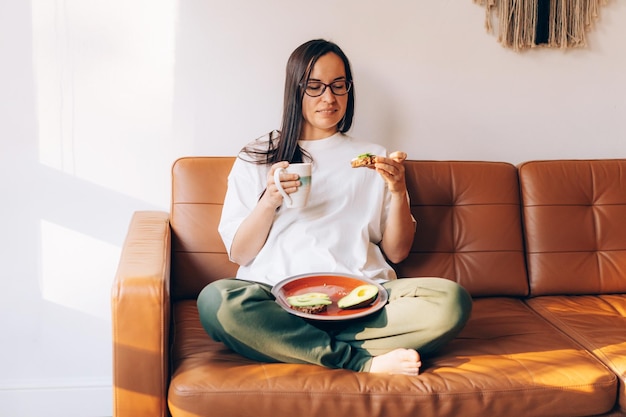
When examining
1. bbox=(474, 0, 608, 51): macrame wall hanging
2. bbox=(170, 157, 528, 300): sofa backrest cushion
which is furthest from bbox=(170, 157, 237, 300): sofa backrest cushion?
bbox=(474, 0, 608, 51): macrame wall hanging

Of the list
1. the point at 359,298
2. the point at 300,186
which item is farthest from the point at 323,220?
the point at 359,298

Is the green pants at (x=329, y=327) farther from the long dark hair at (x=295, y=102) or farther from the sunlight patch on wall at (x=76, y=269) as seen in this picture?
the sunlight patch on wall at (x=76, y=269)

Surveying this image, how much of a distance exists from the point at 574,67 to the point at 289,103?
108 cm

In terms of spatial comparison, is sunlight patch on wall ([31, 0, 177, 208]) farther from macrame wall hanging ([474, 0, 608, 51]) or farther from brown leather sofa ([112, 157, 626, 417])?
macrame wall hanging ([474, 0, 608, 51])

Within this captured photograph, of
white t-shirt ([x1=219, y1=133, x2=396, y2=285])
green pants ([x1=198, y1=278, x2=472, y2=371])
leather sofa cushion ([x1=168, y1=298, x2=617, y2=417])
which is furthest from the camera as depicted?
white t-shirt ([x1=219, y1=133, x2=396, y2=285])

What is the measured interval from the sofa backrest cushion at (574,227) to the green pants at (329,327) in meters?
0.61

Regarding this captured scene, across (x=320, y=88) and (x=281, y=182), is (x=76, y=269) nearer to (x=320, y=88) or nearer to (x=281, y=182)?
(x=281, y=182)

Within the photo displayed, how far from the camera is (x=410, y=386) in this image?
5.09 feet

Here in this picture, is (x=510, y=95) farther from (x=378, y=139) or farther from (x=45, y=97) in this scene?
(x=45, y=97)

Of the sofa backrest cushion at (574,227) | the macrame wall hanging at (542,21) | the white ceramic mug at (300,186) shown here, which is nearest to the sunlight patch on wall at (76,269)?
the white ceramic mug at (300,186)

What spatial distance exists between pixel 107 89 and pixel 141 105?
0.37 ft

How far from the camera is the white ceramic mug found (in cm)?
177

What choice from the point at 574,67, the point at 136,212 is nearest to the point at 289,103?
the point at 136,212

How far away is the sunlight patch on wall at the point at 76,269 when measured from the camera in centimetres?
225
